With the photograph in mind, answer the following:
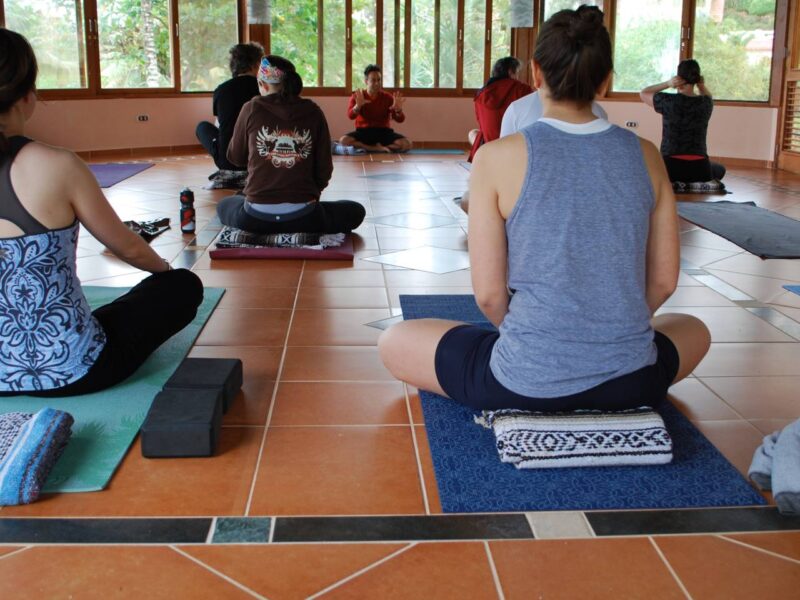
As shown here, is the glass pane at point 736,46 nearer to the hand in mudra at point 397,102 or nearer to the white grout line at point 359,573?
the hand in mudra at point 397,102

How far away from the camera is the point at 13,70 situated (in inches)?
81.1

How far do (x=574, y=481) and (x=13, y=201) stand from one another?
143 cm

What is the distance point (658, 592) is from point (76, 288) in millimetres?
1539

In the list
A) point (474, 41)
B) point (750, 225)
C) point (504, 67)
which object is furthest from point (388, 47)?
point (750, 225)

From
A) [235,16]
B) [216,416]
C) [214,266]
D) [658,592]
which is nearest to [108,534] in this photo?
[216,416]

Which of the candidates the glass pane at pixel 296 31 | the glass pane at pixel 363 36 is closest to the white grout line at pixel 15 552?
the glass pane at pixel 296 31

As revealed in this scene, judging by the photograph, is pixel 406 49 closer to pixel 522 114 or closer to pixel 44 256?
pixel 522 114

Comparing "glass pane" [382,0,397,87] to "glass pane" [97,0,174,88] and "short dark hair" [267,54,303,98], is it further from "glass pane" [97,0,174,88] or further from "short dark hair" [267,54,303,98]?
"short dark hair" [267,54,303,98]

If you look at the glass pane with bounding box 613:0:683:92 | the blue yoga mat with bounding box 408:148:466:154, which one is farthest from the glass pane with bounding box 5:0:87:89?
the glass pane with bounding box 613:0:683:92

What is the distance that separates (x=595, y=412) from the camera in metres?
2.10

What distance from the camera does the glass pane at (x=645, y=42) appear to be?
30.1 ft

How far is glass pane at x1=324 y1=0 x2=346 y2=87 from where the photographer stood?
9875 mm

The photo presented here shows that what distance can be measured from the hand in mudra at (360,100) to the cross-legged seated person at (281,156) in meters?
4.95

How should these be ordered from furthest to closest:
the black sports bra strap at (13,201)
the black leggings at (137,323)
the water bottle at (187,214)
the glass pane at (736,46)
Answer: the glass pane at (736,46), the water bottle at (187,214), the black leggings at (137,323), the black sports bra strap at (13,201)
